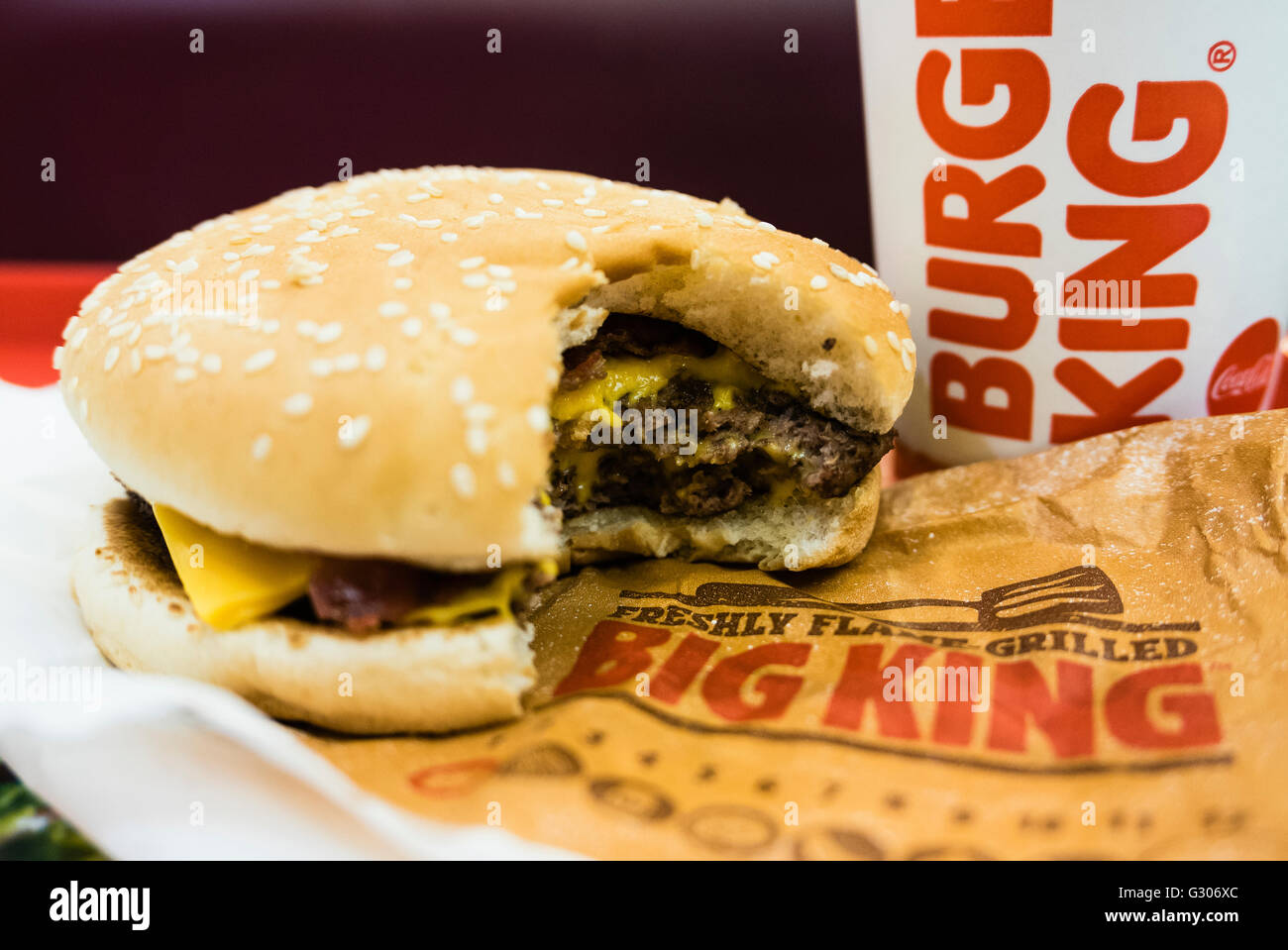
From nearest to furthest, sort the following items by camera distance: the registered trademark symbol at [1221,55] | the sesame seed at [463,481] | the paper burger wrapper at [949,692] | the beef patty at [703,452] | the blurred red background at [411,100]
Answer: the paper burger wrapper at [949,692], the sesame seed at [463,481], the registered trademark symbol at [1221,55], the beef patty at [703,452], the blurred red background at [411,100]

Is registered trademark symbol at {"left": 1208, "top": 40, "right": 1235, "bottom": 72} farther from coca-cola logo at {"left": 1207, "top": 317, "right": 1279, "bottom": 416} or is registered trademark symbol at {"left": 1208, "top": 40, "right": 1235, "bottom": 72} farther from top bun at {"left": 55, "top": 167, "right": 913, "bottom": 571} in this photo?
top bun at {"left": 55, "top": 167, "right": 913, "bottom": 571}

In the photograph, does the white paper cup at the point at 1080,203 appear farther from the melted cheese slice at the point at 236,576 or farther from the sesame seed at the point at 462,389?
the melted cheese slice at the point at 236,576

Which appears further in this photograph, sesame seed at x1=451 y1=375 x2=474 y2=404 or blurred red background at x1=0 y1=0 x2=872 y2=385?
blurred red background at x1=0 y1=0 x2=872 y2=385

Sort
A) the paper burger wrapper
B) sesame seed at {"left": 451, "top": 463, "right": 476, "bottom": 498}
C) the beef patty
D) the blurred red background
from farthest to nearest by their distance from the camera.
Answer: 1. the blurred red background
2. the beef patty
3. sesame seed at {"left": 451, "top": 463, "right": 476, "bottom": 498}
4. the paper burger wrapper

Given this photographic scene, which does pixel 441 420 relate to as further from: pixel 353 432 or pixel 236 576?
pixel 236 576

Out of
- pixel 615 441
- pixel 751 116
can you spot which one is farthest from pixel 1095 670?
pixel 751 116

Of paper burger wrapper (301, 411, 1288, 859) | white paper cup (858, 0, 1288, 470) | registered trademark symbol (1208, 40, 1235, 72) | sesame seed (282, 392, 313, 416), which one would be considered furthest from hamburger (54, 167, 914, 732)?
registered trademark symbol (1208, 40, 1235, 72)

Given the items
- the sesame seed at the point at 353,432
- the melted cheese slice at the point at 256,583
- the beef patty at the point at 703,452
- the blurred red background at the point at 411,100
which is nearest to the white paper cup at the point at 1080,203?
the beef patty at the point at 703,452
